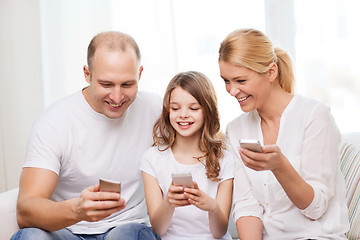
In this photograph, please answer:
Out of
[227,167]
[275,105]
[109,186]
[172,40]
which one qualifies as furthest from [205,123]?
[172,40]

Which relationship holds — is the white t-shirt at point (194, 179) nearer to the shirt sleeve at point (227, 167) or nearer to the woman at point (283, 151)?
the shirt sleeve at point (227, 167)

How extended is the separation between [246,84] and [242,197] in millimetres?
485

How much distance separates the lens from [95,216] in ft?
5.53

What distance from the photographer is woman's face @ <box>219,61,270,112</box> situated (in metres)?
1.95

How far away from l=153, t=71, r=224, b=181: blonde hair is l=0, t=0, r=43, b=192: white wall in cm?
146

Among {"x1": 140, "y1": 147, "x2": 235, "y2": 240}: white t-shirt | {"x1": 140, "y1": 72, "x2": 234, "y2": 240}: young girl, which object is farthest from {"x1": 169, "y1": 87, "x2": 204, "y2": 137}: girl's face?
{"x1": 140, "y1": 147, "x2": 235, "y2": 240}: white t-shirt

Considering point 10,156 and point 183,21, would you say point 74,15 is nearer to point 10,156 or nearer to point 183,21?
point 183,21

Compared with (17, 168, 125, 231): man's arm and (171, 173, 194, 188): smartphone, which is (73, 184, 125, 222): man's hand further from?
(171, 173, 194, 188): smartphone

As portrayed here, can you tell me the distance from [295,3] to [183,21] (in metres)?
0.77

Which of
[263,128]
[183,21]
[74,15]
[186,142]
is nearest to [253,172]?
[263,128]

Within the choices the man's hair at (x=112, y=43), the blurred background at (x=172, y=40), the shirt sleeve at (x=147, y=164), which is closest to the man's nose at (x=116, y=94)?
the man's hair at (x=112, y=43)

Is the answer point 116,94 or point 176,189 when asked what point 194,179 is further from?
point 116,94

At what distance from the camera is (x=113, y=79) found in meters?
2.03

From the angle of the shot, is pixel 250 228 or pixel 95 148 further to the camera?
pixel 95 148
